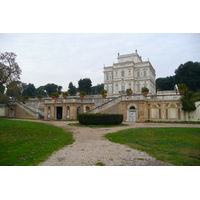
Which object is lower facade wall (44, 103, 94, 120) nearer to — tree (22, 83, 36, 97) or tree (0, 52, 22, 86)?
tree (0, 52, 22, 86)

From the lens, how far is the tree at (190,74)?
4862cm

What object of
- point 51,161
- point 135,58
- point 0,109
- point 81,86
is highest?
point 135,58

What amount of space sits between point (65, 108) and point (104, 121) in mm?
10653

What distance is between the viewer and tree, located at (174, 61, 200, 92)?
4862 cm

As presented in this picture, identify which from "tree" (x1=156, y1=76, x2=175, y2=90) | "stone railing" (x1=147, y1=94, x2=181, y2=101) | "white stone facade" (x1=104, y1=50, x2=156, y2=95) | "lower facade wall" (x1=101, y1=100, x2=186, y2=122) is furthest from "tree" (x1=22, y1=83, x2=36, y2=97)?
"stone railing" (x1=147, y1=94, x2=181, y2=101)

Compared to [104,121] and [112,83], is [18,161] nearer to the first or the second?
[104,121]

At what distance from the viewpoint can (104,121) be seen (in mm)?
17406

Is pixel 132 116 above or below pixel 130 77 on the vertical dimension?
below

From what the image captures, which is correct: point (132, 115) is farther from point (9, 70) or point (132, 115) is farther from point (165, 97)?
point (9, 70)

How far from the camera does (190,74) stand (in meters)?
49.1

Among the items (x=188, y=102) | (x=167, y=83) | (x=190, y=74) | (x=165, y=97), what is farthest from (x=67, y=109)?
(x=167, y=83)

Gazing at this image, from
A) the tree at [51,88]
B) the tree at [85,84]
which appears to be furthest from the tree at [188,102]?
the tree at [51,88]

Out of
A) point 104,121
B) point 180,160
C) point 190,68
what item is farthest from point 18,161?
point 190,68

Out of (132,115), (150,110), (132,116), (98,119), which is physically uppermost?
(150,110)
